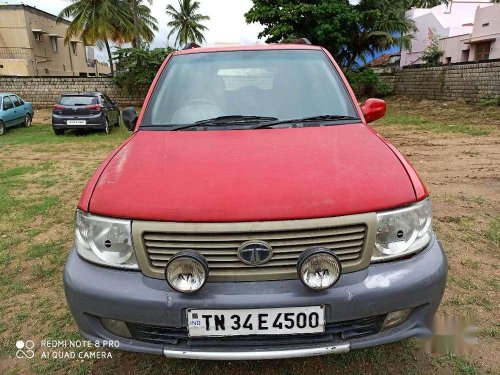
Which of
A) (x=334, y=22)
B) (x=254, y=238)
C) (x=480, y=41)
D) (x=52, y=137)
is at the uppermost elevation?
(x=334, y=22)

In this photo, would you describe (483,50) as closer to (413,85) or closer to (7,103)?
(413,85)

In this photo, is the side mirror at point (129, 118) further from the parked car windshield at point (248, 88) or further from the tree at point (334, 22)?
the tree at point (334, 22)

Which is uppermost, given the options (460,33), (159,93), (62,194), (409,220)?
(460,33)

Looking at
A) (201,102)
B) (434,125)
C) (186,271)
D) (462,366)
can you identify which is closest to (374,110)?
(201,102)

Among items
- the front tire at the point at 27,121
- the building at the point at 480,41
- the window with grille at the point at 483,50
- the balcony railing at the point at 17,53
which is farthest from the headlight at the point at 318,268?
the balcony railing at the point at 17,53

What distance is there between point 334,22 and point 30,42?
2539 cm

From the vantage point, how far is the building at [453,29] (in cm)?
2223

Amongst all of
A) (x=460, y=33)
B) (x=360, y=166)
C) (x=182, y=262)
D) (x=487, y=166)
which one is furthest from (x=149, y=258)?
(x=460, y=33)

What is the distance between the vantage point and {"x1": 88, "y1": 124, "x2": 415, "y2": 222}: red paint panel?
1.57 m

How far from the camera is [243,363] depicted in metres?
2.07

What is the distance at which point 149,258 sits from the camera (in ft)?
5.31

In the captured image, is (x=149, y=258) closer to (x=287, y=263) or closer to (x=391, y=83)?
(x=287, y=263)

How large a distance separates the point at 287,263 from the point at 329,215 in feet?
0.86

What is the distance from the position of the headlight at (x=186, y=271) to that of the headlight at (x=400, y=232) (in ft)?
2.41
